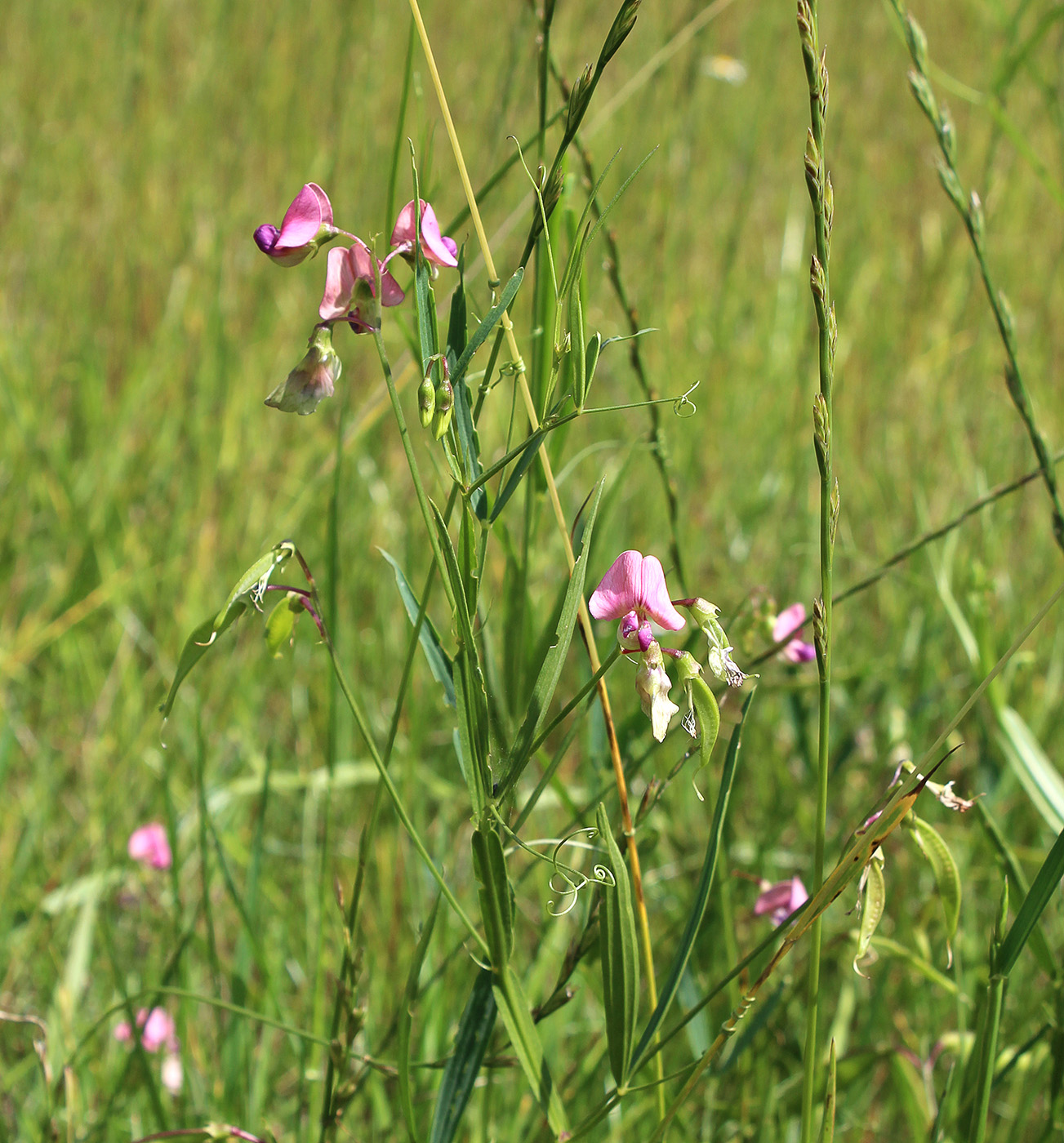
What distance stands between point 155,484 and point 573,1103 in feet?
4.85

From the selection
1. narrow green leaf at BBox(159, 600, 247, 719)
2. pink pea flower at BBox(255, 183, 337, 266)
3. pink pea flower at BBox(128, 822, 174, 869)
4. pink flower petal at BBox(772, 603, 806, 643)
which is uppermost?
pink pea flower at BBox(255, 183, 337, 266)

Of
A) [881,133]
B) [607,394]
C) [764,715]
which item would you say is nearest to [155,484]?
[607,394]

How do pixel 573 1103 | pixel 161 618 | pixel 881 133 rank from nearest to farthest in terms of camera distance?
pixel 573 1103 < pixel 161 618 < pixel 881 133

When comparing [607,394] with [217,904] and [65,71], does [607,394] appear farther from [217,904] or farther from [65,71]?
→ [65,71]

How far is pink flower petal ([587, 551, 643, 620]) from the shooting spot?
1.90 feet

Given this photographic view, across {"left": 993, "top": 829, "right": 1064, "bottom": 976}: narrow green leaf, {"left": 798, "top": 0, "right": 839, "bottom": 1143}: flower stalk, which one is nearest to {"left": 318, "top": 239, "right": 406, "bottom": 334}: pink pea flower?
{"left": 798, "top": 0, "right": 839, "bottom": 1143}: flower stalk

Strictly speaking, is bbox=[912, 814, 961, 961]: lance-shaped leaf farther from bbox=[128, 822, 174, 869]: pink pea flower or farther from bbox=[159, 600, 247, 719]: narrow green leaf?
bbox=[128, 822, 174, 869]: pink pea flower

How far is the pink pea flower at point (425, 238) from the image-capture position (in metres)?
0.58

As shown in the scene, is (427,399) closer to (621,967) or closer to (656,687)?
(656,687)

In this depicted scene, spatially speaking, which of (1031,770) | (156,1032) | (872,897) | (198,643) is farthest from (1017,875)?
(156,1032)

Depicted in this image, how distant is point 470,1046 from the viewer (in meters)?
0.67

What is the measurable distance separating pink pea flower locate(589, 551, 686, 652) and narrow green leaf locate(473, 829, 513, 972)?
0.13 m

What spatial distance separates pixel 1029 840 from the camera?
136cm

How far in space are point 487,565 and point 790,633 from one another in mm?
846
